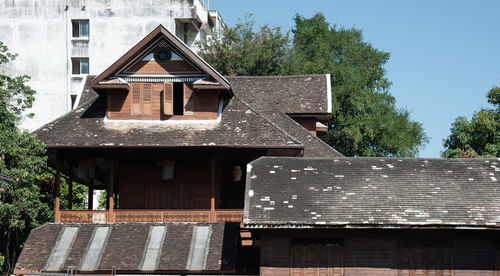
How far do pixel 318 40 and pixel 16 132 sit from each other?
3226 cm

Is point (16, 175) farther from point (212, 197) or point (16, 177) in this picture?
point (212, 197)

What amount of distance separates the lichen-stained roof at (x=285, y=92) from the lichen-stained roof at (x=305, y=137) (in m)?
1.25

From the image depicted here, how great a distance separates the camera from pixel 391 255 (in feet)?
90.9

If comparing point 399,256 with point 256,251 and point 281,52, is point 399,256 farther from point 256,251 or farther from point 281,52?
point 281,52

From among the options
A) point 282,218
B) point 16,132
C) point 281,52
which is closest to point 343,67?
point 281,52

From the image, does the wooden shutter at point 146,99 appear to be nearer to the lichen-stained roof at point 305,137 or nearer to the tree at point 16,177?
the tree at point 16,177

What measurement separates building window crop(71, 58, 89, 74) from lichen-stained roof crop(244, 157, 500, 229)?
35.8m

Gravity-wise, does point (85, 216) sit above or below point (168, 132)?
below

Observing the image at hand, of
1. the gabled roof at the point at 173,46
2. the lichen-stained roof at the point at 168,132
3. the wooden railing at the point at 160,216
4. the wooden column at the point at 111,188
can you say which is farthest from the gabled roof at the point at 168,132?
the wooden railing at the point at 160,216

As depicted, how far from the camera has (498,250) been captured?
27.7 meters

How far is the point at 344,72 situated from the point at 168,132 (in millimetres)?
26269

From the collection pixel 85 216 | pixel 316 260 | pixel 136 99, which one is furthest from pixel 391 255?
pixel 136 99

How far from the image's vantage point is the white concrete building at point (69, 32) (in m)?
63.1

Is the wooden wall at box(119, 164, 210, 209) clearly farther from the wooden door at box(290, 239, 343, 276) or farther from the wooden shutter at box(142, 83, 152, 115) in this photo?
the wooden door at box(290, 239, 343, 276)
